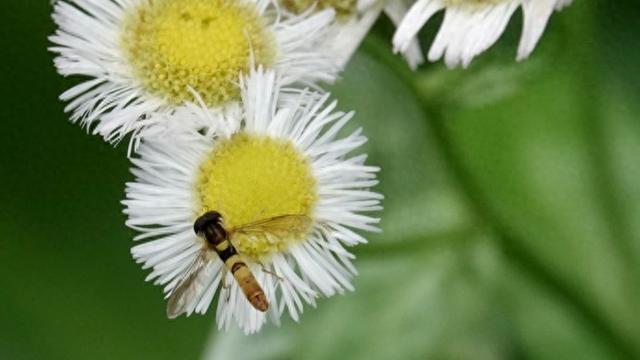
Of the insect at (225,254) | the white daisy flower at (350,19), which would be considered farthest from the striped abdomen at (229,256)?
the white daisy flower at (350,19)

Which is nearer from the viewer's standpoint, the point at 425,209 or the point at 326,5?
the point at 326,5

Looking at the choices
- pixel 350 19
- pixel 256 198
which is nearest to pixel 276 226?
pixel 256 198

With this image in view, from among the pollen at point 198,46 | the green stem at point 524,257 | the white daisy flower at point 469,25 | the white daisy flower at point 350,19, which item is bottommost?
the green stem at point 524,257

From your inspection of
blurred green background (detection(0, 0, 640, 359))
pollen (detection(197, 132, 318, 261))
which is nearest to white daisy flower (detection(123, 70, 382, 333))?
pollen (detection(197, 132, 318, 261))

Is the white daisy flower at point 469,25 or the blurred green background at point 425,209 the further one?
the blurred green background at point 425,209

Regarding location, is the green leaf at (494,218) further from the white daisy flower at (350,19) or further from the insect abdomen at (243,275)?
the insect abdomen at (243,275)

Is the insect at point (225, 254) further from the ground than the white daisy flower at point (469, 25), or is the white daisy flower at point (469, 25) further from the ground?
the white daisy flower at point (469, 25)

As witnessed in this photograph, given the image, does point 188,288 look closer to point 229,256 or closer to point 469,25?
point 229,256
